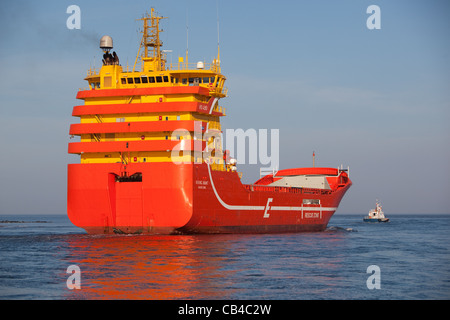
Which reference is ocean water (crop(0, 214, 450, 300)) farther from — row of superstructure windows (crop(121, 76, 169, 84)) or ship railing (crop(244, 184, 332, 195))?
row of superstructure windows (crop(121, 76, 169, 84))

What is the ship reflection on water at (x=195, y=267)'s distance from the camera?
19.3m

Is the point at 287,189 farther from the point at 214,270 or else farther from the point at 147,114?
the point at 214,270

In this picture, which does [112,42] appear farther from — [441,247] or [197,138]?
[441,247]

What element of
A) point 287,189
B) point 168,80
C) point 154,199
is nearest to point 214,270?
point 154,199

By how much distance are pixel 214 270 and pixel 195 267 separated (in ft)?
3.08

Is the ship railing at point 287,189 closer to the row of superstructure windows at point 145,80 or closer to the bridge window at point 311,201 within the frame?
the bridge window at point 311,201

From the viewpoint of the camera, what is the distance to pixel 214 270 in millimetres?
23750

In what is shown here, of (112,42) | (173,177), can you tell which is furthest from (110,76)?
(173,177)

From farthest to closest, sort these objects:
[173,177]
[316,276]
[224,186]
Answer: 1. [224,186]
2. [173,177]
3. [316,276]

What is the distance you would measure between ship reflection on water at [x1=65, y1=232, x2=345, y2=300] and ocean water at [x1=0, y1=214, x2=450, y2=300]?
3 cm

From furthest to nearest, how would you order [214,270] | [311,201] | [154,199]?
[311,201]
[154,199]
[214,270]

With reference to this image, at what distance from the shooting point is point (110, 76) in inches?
1574
